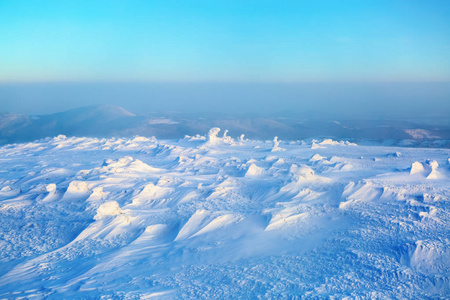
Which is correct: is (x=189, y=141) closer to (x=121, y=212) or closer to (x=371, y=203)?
(x=121, y=212)

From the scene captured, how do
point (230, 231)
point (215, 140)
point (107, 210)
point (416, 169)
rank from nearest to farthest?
point (230, 231), point (107, 210), point (416, 169), point (215, 140)

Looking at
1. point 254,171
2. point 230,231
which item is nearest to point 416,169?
point 254,171

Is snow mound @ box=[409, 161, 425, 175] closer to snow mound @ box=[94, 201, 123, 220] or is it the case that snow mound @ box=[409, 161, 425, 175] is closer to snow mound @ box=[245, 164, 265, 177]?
snow mound @ box=[245, 164, 265, 177]

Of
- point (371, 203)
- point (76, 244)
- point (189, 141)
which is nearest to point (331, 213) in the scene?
point (371, 203)

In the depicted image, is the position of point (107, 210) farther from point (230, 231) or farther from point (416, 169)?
point (416, 169)

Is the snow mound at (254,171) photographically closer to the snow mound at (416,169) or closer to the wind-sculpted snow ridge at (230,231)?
the wind-sculpted snow ridge at (230,231)

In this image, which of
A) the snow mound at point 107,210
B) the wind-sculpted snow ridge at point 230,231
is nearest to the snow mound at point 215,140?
the wind-sculpted snow ridge at point 230,231

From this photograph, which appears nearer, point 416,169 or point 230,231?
point 230,231

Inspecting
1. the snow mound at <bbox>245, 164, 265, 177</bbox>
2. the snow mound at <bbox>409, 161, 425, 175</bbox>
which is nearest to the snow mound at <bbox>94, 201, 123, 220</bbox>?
the snow mound at <bbox>245, 164, 265, 177</bbox>
